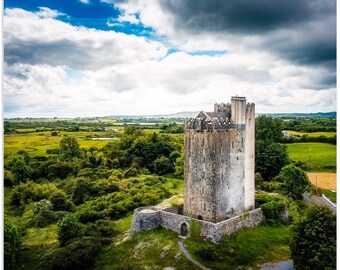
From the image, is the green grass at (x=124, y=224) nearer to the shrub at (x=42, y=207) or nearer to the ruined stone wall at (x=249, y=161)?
the shrub at (x=42, y=207)

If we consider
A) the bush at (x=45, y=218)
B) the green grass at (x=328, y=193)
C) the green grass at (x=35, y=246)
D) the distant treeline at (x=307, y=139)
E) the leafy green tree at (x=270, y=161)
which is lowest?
the green grass at (x=35, y=246)

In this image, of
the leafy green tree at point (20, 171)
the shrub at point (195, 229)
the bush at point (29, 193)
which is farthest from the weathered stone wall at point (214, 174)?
the leafy green tree at point (20, 171)

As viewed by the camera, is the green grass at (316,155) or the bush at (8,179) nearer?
the green grass at (316,155)

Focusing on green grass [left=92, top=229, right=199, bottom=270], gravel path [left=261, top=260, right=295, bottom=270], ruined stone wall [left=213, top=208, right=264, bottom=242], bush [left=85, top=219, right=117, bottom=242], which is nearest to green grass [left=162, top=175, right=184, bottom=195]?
bush [left=85, top=219, right=117, bottom=242]

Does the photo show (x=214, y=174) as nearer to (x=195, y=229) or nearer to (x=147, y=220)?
(x=195, y=229)

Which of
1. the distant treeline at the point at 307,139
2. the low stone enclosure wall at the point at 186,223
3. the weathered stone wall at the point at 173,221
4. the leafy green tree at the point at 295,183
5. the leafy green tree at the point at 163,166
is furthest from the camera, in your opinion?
the leafy green tree at the point at 163,166

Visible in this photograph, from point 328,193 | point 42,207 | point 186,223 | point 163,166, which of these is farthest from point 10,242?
point 163,166

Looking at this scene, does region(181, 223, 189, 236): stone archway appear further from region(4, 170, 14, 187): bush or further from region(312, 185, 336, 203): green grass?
region(4, 170, 14, 187): bush

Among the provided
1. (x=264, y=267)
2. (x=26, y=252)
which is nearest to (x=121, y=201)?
(x=26, y=252)
